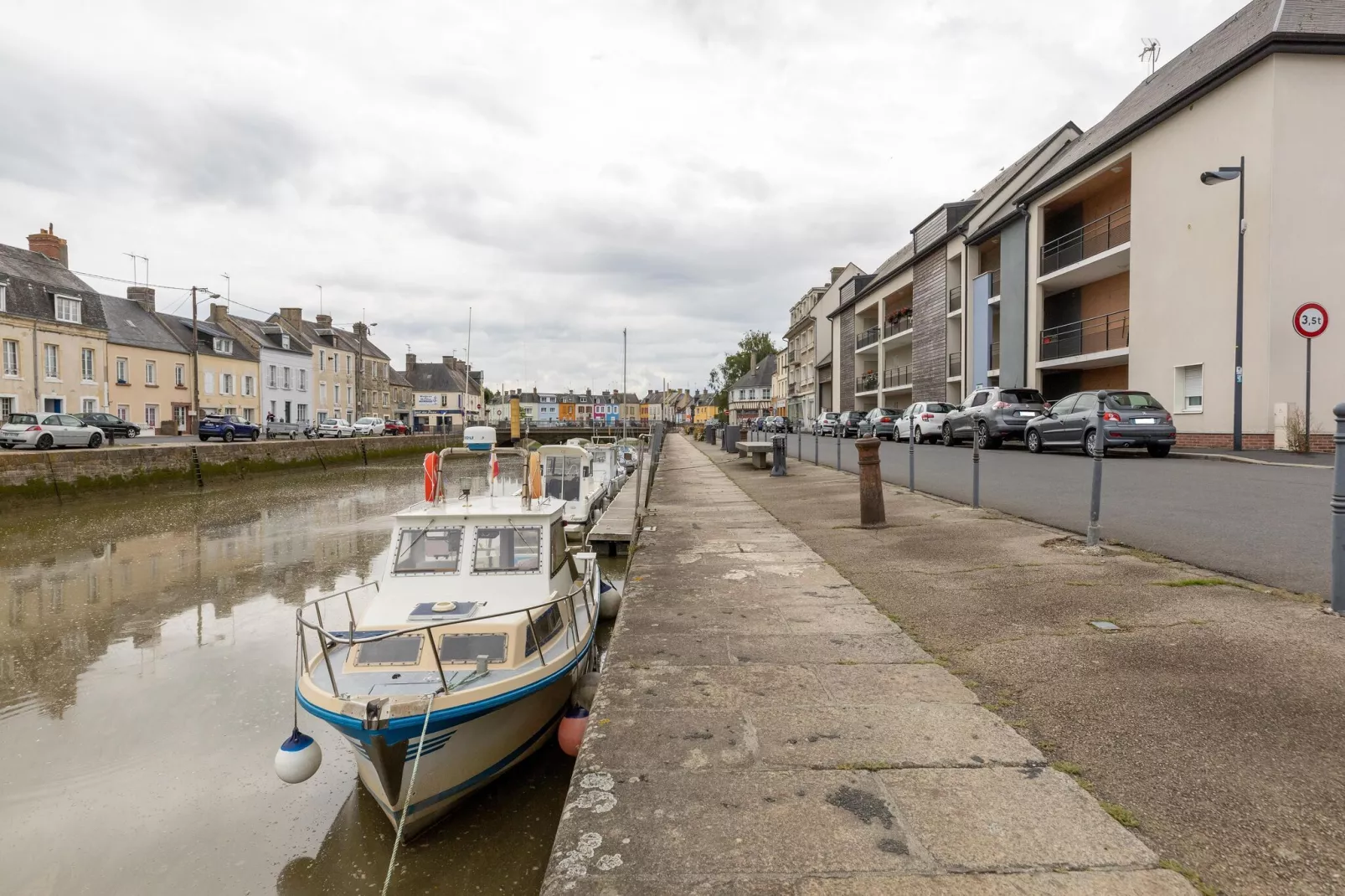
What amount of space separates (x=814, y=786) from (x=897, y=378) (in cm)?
4046

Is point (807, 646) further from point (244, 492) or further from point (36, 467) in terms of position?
point (244, 492)

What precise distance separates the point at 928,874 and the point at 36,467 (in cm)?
2735

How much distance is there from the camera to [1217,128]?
17.1 m

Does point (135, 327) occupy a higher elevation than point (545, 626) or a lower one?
higher

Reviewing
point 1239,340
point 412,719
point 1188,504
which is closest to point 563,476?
point 1188,504

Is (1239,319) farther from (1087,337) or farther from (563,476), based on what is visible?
(563,476)

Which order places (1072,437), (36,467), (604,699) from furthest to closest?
(36,467), (1072,437), (604,699)

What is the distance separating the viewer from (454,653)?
5.43 metres

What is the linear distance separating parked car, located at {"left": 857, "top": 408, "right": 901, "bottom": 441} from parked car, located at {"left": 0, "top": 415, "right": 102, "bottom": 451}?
2871 cm

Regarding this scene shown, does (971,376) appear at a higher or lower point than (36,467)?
higher

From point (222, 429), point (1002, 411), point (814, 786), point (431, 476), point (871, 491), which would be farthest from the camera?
point (222, 429)

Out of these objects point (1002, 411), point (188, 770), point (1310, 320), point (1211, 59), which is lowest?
point (188, 770)

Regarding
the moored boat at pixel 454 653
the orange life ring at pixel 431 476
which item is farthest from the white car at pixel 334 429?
the moored boat at pixel 454 653

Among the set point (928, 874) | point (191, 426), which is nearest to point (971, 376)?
point (928, 874)
